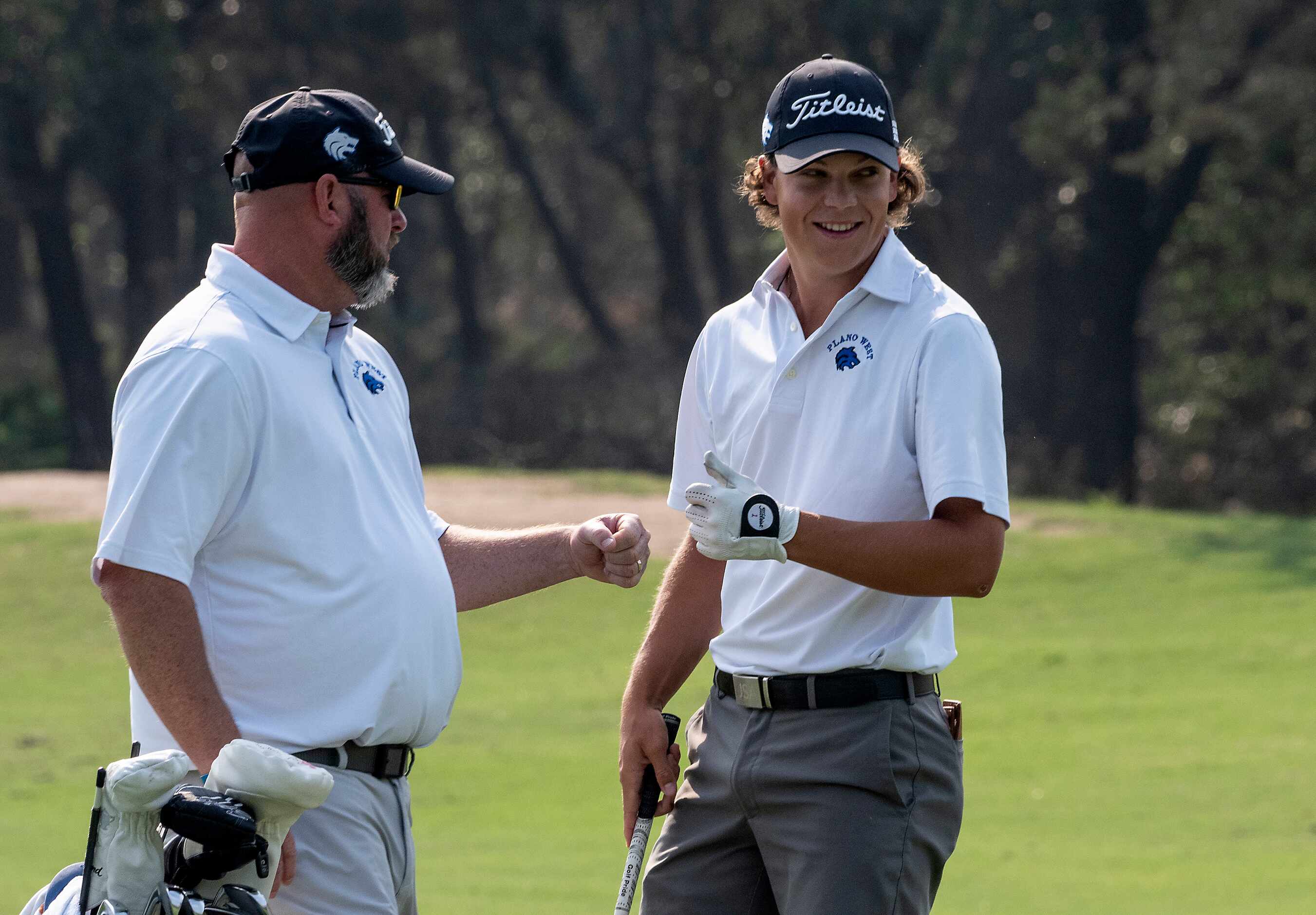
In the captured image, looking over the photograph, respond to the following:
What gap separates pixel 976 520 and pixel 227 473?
1458mm

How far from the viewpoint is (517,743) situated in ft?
36.5

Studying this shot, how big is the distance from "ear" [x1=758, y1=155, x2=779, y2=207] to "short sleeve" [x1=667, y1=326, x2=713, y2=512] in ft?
1.10

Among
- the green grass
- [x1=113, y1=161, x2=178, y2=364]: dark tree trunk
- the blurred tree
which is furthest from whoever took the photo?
[x1=113, y1=161, x2=178, y2=364]: dark tree trunk

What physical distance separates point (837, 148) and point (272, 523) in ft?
4.60

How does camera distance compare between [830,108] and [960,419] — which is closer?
[960,419]

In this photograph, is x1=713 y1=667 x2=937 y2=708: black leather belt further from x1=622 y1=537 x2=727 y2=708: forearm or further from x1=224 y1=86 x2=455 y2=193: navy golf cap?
x1=224 y1=86 x2=455 y2=193: navy golf cap

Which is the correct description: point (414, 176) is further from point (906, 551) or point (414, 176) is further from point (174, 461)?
point (906, 551)

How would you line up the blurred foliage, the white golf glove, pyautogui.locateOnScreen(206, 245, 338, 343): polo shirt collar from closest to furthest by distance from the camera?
the white golf glove → pyautogui.locateOnScreen(206, 245, 338, 343): polo shirt collar → the blurred foliage

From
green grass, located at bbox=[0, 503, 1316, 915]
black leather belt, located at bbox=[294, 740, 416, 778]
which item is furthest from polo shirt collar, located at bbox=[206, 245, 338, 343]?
green grass, located at bbox=[0, 503, 1316, 915]

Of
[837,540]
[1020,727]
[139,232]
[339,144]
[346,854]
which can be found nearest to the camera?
[837,540]

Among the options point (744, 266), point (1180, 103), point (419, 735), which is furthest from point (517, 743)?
point (744, 266)

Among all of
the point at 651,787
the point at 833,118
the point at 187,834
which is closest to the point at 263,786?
the point at 187,834

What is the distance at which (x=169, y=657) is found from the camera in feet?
11.1

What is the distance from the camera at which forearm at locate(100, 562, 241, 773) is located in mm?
3389
